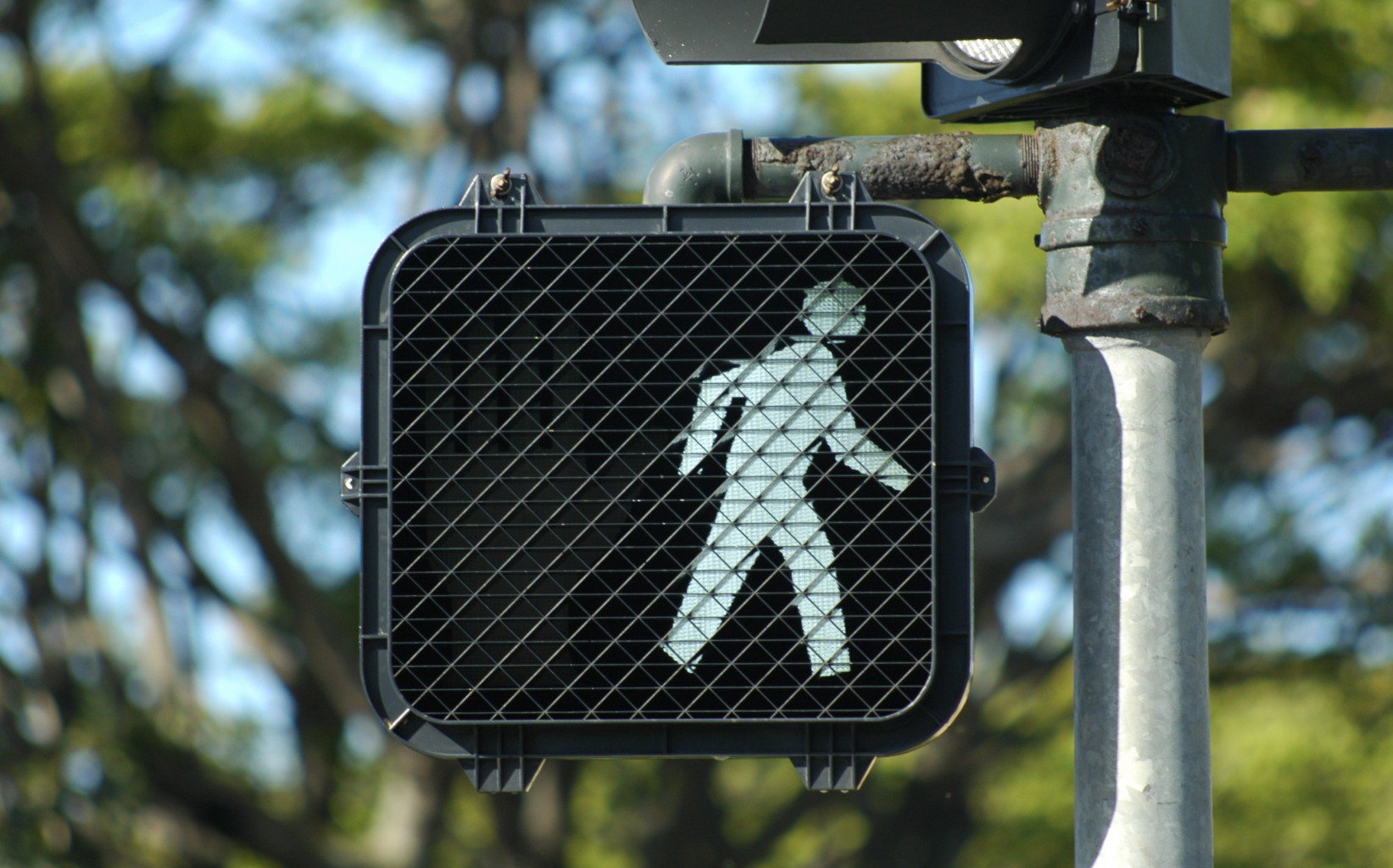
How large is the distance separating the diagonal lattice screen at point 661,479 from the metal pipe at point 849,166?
0.76 feet

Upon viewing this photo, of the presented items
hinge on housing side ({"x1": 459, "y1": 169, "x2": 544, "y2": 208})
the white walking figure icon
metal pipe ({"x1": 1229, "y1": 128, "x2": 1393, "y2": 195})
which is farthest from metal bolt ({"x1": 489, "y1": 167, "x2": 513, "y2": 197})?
metal pipe ({"x1": 1229, "y1": 128, "x2": 1393, "y2": 195})

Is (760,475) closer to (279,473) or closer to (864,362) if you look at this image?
(864,362)

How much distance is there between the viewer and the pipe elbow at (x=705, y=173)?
6.11ft

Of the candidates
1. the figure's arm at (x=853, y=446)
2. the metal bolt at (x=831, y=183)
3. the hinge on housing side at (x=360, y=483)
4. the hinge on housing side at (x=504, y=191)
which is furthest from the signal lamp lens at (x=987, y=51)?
the hinge on housing side at (x=360, y=483)

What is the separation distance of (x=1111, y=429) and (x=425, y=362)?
80 centimetres

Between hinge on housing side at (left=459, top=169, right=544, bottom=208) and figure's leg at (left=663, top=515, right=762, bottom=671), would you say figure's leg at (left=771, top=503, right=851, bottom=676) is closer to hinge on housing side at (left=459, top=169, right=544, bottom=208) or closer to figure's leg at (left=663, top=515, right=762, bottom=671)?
figure's leg at (left=663, top=515, right=762, bottom=671)

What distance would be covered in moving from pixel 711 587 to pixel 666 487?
128 mm

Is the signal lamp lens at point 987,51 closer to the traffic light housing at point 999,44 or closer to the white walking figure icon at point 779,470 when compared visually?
the traffic light housing at point 999,44

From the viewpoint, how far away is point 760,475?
1.64 meters

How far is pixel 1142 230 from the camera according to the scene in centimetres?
165

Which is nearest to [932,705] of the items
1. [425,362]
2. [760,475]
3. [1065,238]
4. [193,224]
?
[760,475]

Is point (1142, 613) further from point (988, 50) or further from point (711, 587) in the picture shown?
point (988, 50)

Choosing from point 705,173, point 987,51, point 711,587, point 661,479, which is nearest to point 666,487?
point 661,479

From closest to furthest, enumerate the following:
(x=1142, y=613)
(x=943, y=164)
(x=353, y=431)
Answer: (x=1142, y=613), (x=943, y=164), (x=353, y=431)
